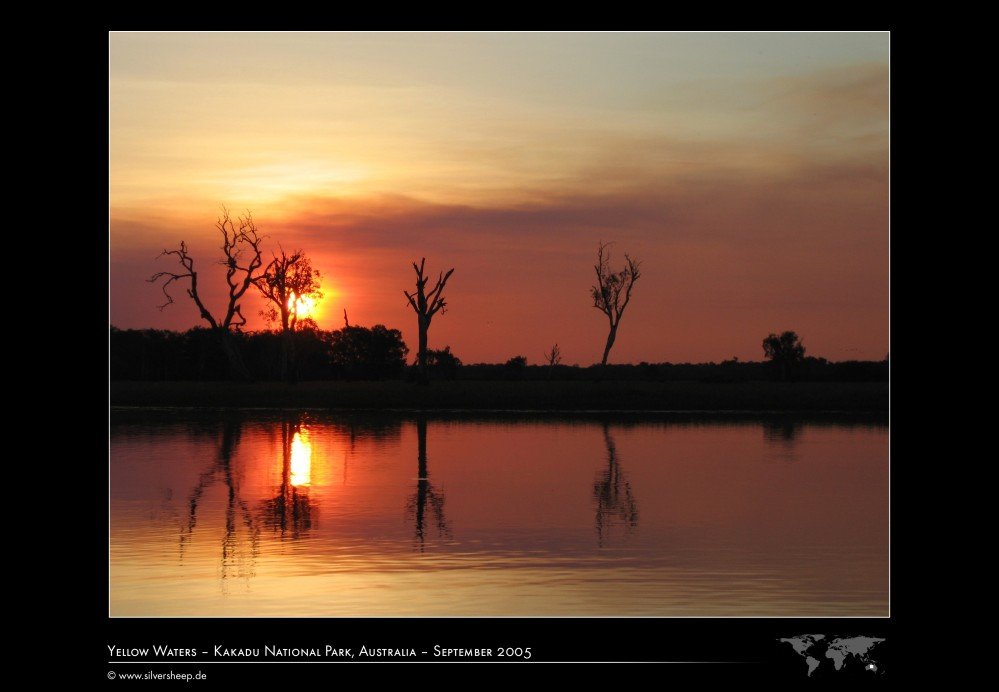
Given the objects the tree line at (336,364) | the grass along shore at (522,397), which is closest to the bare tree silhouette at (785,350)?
the tree line at (336,364)

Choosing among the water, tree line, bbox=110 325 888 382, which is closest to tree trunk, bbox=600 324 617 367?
tree line, bbox=110 325 888 382

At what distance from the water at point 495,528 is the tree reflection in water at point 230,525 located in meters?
0.05

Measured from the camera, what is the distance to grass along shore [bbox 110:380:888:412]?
176 feet

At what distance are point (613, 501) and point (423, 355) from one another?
44164mm

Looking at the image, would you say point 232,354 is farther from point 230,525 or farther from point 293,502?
point 230,525

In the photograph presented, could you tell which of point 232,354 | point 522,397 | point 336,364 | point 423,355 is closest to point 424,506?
point 522,397

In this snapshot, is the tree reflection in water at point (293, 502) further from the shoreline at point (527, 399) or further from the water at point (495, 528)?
the shoreline at point (527, 399)

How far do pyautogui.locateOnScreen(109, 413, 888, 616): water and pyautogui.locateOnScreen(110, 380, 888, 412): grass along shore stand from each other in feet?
66.9

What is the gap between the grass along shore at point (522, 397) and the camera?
53.7 meters

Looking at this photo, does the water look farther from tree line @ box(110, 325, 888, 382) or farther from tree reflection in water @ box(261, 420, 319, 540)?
tree line @ box(110, 325, 888, 382)
